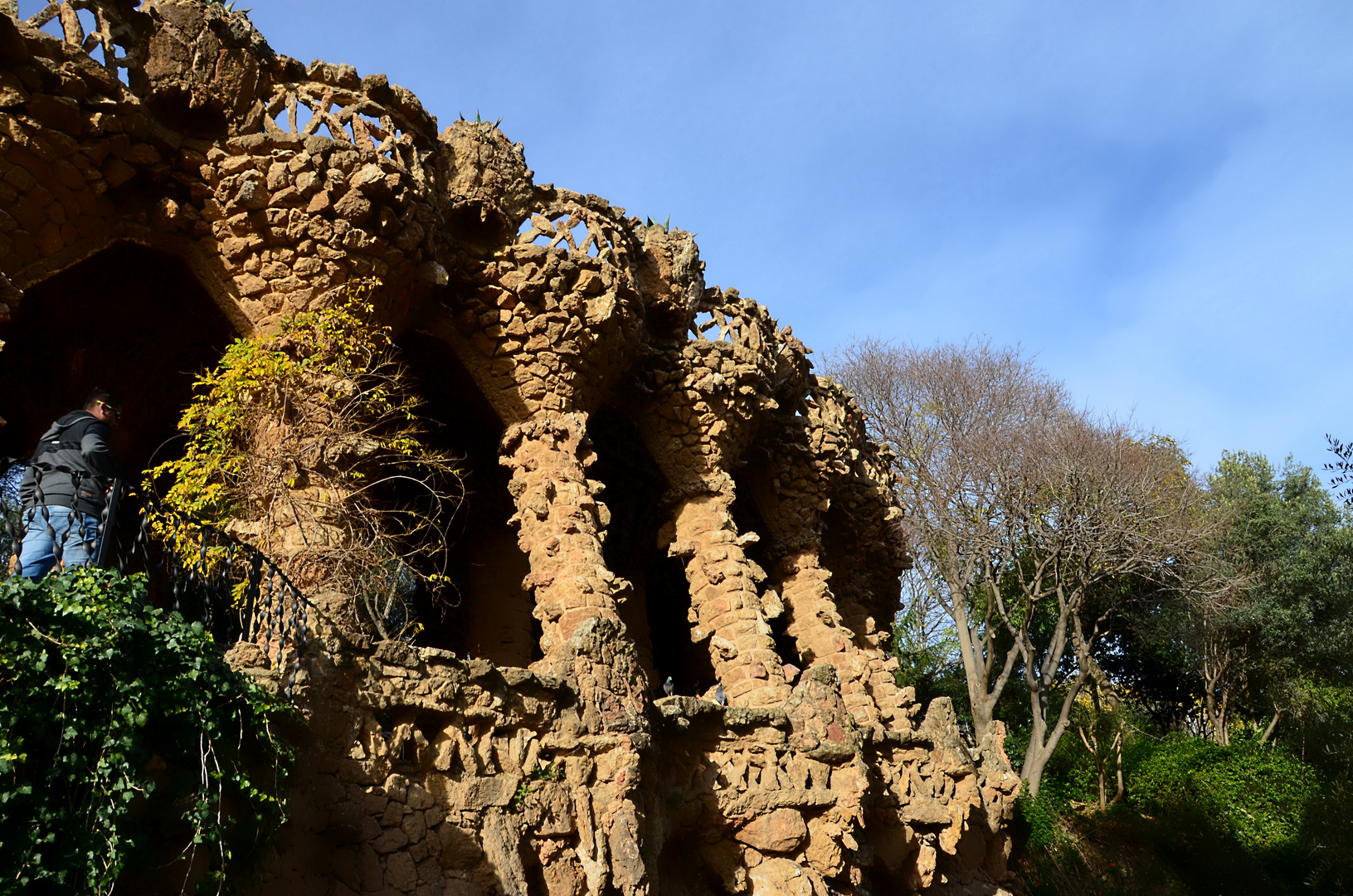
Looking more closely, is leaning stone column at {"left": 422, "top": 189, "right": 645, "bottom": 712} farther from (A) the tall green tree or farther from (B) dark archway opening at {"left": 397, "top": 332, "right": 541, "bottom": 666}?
(A) the tall green tree

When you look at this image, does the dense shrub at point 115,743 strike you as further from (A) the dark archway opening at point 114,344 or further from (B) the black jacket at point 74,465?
(A) the dark archway opening at point 114,344

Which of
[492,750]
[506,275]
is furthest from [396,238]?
[492,750]

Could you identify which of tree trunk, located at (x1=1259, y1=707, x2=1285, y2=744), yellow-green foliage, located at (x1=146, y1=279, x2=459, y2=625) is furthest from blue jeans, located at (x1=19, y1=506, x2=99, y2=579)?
tree trunk, located at (x1=1259, y1=707, x2=1285, y2=744)

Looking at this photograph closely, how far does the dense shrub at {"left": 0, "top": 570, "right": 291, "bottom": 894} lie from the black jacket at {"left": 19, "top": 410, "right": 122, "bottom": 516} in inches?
28.6

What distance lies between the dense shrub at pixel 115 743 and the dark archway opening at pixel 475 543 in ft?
19.4

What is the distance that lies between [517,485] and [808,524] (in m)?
4.37

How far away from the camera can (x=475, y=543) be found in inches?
460

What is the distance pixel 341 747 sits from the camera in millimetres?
5051

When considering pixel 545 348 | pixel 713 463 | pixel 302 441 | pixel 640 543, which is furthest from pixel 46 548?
pixel 640 543

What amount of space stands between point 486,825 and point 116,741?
7.40 ft

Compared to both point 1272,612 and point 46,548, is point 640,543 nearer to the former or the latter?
point 46,548

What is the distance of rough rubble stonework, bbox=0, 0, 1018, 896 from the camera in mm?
5414

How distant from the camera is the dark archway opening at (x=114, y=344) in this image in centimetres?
859

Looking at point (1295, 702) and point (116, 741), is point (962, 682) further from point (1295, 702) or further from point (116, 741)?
point (116, 741)
